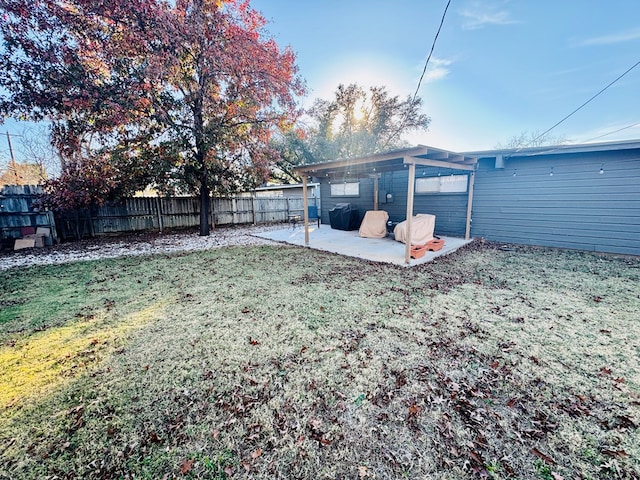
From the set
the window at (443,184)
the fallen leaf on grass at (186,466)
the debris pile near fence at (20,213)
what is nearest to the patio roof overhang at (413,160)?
the window at (443,184)

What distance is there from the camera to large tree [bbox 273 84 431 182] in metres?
17.6

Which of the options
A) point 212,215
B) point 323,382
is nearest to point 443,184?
point 323,382

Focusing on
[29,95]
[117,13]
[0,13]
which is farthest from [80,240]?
[117,13]

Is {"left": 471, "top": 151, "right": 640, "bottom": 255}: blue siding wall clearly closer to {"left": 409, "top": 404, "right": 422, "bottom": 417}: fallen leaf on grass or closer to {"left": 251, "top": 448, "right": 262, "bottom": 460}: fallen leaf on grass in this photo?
{"left": 409, "top": 404, "right": 422, "bottom": 417}: fallen leaf on grass

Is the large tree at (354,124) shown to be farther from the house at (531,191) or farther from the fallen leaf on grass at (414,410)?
the fallen leaf on grass at (414,410)

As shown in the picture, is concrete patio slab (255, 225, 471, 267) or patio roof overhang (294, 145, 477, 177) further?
concrete patio slab (255, 225, 471, 267)

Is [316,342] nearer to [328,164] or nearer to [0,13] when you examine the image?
[328,164]

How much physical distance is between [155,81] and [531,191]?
1093 centimetres

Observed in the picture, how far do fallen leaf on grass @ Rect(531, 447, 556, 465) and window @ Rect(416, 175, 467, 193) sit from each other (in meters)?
7.81

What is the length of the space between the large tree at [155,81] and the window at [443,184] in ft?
17.9

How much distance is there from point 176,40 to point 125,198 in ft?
17.8

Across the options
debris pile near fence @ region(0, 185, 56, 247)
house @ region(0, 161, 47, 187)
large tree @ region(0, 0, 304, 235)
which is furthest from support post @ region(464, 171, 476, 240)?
house @ region(0, 161, 47, 187)

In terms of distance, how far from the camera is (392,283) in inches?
170

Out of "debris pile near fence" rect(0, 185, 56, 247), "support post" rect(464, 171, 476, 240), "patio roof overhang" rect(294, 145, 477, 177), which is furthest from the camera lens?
"support post" rect(464, 171, 476, 240)
